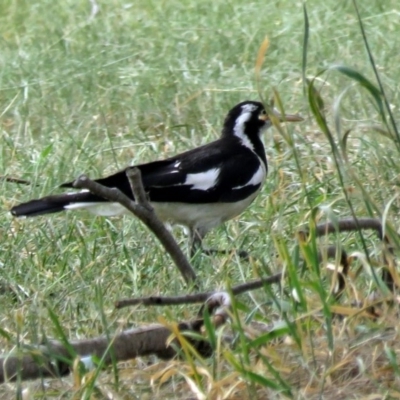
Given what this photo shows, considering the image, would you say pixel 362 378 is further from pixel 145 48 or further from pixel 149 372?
pixel 145 48

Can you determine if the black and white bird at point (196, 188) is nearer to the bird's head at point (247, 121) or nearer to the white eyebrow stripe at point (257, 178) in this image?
the white eyebrow stripe at point (257, 178)

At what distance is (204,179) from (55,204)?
0.71 meters

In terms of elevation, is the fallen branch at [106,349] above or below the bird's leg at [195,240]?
above

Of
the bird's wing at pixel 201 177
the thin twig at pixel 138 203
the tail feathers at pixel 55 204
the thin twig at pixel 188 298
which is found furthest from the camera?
the bird's wing at pixel 201 177

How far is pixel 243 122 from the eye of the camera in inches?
219

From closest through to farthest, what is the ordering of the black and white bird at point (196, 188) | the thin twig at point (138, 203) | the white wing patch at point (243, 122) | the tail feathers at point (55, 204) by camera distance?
the thin twig at point (138, 203) → the tail feathers at point (55, 204) → the black and white bird at point (196, 188) → the white wing patch at point (243, 122)

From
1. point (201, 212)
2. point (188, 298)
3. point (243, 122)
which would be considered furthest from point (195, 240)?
point (188, 298)

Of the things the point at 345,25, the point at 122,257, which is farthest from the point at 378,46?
the point at 122,257

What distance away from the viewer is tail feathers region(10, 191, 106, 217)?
469 cm

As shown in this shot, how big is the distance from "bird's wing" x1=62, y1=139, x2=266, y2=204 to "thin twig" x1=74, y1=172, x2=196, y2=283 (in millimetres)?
1490

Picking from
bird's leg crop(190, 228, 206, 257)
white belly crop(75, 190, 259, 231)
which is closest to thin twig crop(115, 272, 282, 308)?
bird's leg crop(190, 228, 206, 257)

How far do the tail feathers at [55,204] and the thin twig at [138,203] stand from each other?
131cm

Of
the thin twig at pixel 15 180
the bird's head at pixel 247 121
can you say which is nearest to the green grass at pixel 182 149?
the thin twig at pixel 15 180

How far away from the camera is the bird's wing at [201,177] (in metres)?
5.04
